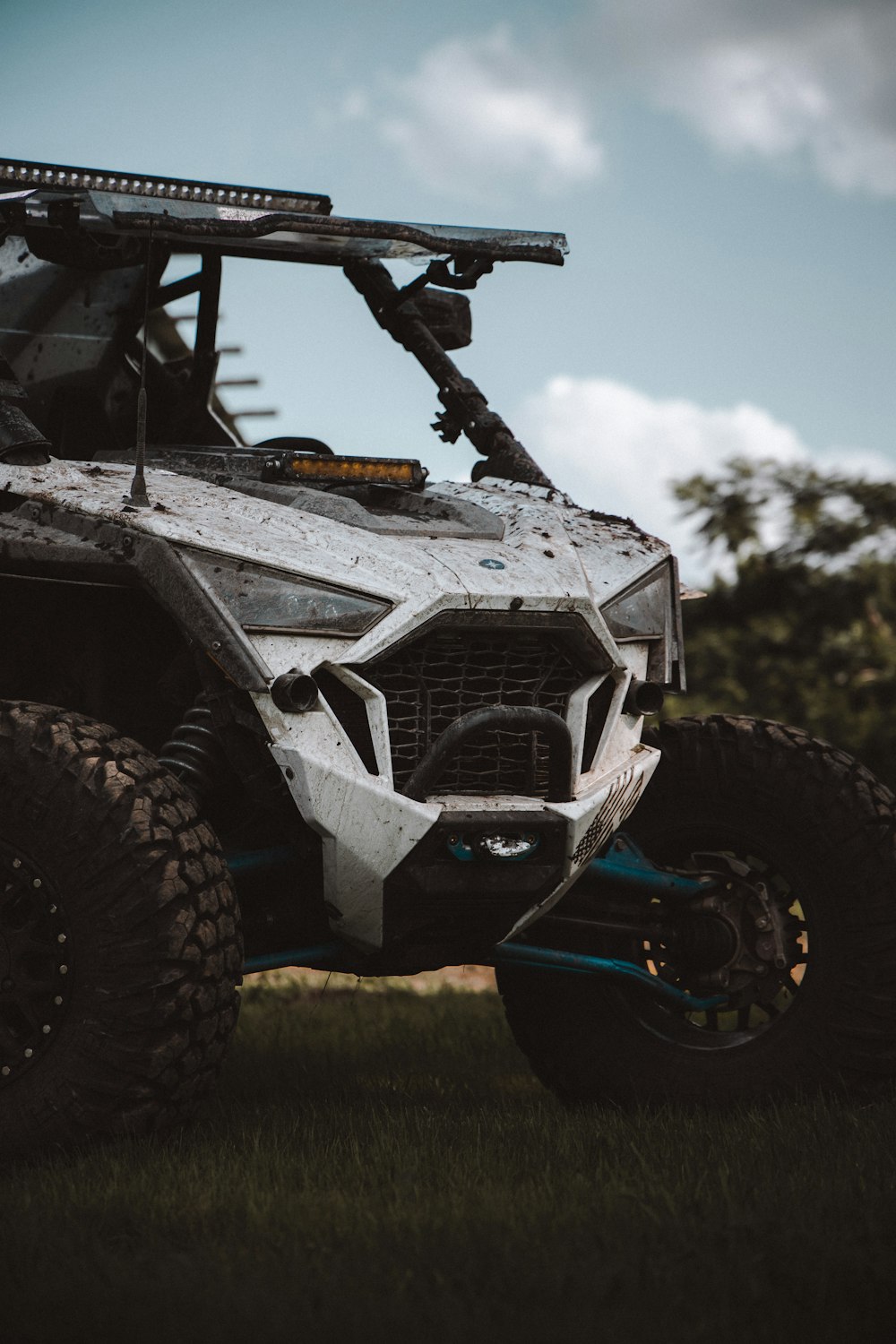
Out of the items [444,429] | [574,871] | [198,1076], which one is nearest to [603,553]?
[574,871]

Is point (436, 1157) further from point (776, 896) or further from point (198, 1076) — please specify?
point (776, 896)

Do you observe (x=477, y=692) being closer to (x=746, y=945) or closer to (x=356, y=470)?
(x=356, y=470)

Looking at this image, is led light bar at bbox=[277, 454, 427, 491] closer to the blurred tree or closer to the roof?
the roof

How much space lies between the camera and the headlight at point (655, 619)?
4.05 m

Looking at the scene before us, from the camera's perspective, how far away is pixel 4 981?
3.54m

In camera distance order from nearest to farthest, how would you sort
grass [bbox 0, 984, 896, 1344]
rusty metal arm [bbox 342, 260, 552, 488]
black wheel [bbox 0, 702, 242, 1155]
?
1. grass [bbox 0, 984, 896, 1344]
2. black wheel [bbox 0, 702, 242, 1155]
3. rusty metal arm [bbox 342, 260, 552, 488]

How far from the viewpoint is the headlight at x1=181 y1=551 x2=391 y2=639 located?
12.0ft

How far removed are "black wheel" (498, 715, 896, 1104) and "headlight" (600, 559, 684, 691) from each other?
0.34 meters

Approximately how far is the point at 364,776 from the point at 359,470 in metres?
1.17

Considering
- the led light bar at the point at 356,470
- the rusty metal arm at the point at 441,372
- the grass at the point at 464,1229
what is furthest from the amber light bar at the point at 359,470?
the grass at the point at 464,1229

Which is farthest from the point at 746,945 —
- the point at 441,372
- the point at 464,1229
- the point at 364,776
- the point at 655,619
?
the point at 441,372

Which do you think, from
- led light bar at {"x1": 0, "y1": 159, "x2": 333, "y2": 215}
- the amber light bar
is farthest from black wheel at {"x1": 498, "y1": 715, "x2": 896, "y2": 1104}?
led light bar at {"x1": 0, "y1": 159, "x2": 333, "y2": 215}

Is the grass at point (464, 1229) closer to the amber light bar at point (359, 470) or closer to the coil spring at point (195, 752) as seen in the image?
the coil spring at point (195, 752)

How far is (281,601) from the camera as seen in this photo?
3674 mm
